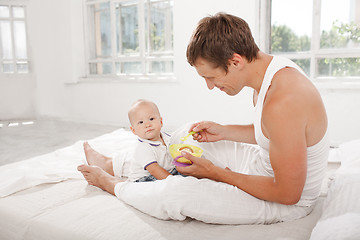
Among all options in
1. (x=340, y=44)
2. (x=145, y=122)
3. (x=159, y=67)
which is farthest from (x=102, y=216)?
(x=159, y=67)

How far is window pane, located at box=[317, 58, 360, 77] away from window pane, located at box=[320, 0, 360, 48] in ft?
0.53

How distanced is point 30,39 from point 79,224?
16.5 ft

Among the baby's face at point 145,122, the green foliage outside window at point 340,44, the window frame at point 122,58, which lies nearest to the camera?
the baby's face at point 145,122

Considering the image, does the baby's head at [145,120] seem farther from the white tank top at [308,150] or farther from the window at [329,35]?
the window at [329,35]

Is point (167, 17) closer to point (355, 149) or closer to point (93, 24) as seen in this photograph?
point (93, 24)

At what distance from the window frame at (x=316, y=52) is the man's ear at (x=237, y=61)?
2.36m

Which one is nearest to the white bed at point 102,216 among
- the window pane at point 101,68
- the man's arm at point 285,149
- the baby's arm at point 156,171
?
the man's arm at point 285,149

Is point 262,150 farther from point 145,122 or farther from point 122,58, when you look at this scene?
point 122,58

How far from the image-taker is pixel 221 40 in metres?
1.12

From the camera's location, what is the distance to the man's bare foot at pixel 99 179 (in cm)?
152

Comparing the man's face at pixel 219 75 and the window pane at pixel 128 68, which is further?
the window pane at pixel 128 68

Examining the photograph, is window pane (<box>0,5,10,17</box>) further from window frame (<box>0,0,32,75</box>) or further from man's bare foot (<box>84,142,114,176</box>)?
man's bare foot (<box>84,142,114,176</box>)

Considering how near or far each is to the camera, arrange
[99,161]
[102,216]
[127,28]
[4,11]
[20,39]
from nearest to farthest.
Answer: [102,216], [99,161], [127,28], [4,11], [20,39]

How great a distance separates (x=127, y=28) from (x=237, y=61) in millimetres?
4064
